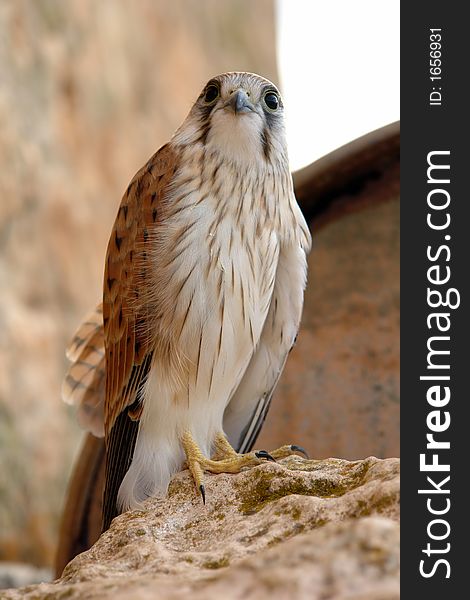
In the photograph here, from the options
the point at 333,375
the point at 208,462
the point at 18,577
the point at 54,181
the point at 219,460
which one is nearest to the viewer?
the point at 208,462

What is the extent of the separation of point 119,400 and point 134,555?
41.3 inches

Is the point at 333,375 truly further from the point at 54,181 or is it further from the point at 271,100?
the point at 54,181

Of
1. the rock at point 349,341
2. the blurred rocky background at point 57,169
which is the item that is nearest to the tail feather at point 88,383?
the rock at point 349,341

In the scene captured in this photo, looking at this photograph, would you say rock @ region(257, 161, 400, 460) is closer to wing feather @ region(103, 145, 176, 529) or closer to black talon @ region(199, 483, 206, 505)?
→ wing feather @ region(103, 145, 176, 529)

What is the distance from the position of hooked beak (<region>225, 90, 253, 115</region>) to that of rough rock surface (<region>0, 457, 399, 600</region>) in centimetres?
111

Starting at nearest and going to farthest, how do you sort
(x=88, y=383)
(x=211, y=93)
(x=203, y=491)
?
1. (x=203, y=491)
2. (x=211, y=93)
3. (x=88, y=383)

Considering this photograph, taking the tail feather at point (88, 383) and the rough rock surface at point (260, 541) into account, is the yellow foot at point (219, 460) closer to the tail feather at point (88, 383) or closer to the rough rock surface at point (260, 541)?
the rough rock surface at point (260, 541)

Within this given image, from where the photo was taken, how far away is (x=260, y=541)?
1.91 meters

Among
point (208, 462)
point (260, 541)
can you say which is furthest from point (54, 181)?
point (260, 541)

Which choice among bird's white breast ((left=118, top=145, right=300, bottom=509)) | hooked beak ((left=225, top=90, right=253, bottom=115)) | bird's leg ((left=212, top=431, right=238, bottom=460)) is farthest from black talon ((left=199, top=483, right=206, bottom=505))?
hooked beak ((left=225, top=90, right=253, bottom=115))

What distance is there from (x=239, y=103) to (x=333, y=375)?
1.44 m

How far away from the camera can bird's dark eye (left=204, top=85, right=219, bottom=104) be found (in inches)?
122

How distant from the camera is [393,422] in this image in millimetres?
3861

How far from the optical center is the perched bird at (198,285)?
2818 mm
